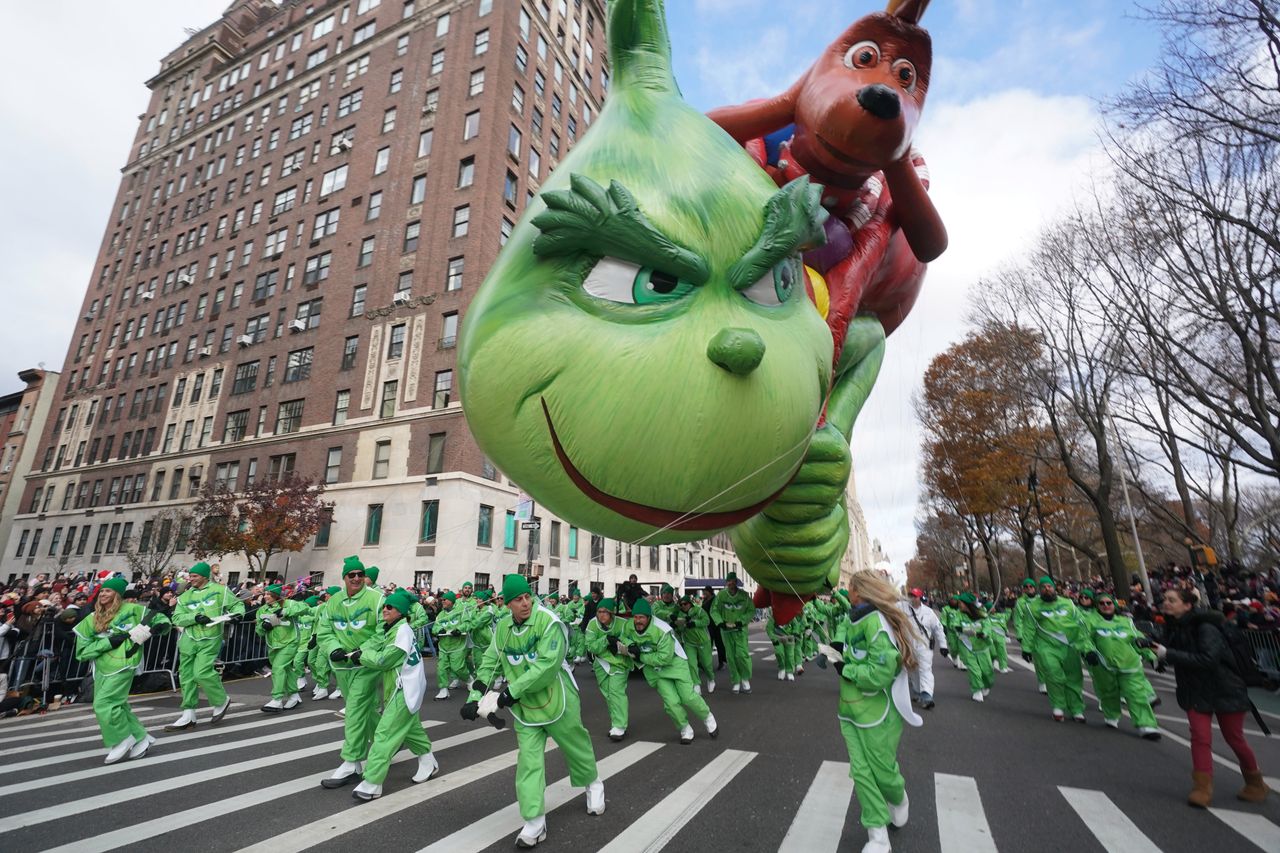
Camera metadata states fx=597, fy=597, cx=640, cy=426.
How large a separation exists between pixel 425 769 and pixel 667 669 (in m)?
2.73

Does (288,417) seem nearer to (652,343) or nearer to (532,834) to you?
(532,834)

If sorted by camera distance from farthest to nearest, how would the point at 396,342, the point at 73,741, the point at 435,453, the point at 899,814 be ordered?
1. the point at 396,342
2. the point at 435,453
3. the point at 73,741
4. the point at 899,814

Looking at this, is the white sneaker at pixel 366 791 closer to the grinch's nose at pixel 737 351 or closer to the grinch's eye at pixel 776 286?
the grinch's nose at pixel 737 351

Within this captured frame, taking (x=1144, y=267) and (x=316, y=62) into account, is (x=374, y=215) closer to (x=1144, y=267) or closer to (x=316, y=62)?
(x=316, y=62)

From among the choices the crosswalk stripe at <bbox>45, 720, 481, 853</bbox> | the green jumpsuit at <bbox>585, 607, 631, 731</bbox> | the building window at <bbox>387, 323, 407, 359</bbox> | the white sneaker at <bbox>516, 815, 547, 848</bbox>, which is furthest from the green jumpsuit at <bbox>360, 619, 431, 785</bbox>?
the building window at <bbox>387, 323, 407, 359</bbox>

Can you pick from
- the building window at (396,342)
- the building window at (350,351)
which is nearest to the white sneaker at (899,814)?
the building window at (396,342)

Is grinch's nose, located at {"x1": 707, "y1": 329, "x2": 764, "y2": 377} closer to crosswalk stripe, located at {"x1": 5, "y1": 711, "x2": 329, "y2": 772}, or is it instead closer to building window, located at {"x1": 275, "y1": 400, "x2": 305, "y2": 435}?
crosswalk stripe, located at {"x1": 5, "y1": 711, "x2": 329, "y2": 772}

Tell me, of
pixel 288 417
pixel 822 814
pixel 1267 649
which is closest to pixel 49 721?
pixel 822 814

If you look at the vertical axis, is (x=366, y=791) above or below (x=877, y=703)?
below

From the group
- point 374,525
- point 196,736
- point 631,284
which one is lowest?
point 196,736

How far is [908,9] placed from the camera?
10.3ft

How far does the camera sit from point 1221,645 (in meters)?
4.96

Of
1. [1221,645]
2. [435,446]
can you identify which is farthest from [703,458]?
[435,446]

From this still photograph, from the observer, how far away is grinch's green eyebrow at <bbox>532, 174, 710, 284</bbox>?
2.14m
